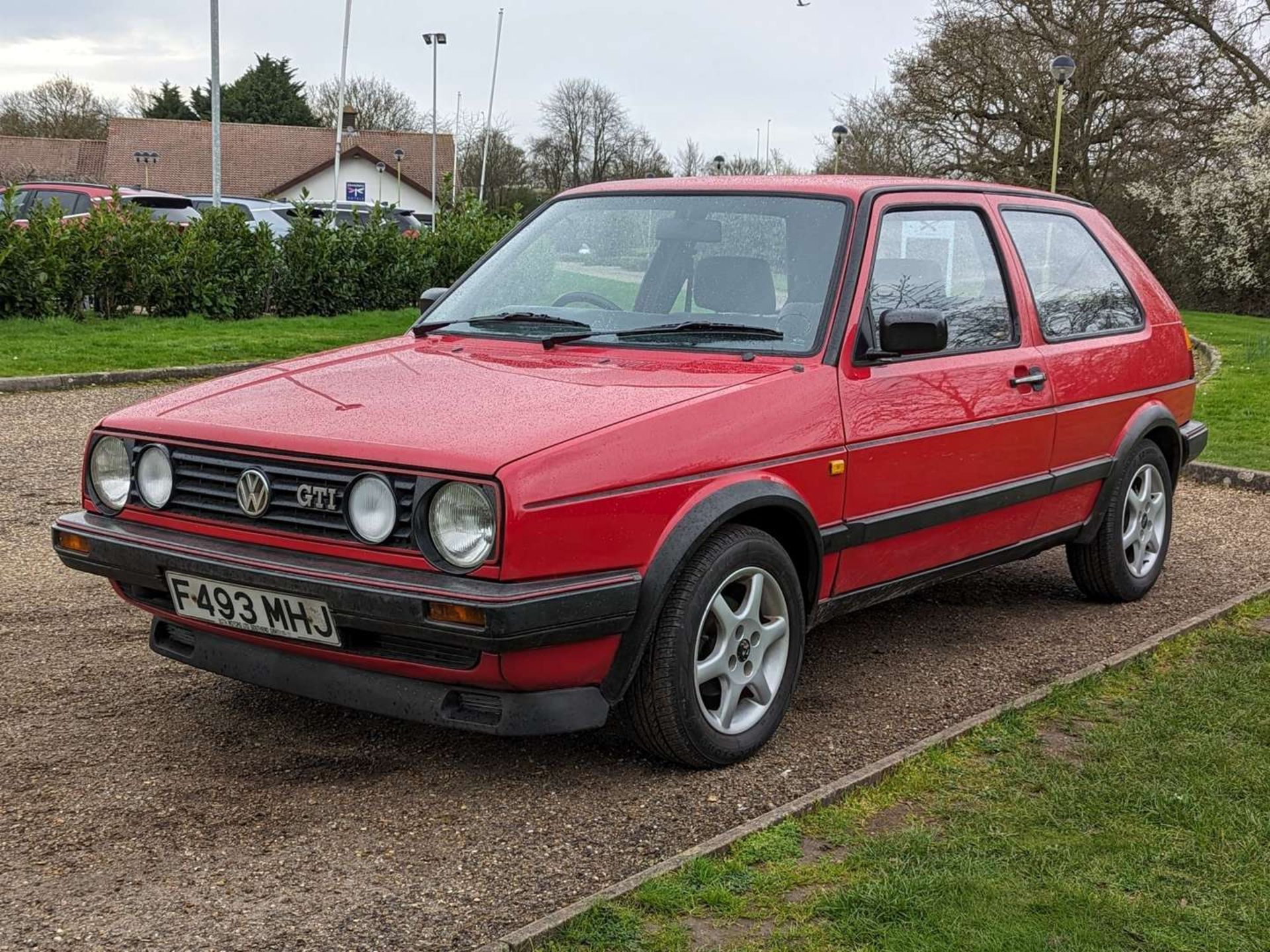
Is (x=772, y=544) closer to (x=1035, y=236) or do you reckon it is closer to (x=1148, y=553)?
(x=1035, y=236)

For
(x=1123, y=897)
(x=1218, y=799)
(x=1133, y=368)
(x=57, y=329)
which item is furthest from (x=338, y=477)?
(x=57, y=329)

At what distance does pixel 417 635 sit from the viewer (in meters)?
3.68

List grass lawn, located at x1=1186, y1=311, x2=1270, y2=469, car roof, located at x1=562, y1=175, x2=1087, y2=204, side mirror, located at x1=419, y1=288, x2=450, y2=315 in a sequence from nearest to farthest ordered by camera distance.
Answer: car roof, located at x1=562, y1=175, x2=1087, y2=204 → side mirror, located at x1=419, y1=288, x2=450, y2=315 → grass lawn, located at x1=1186, y1=311, x2=1270, y2=469

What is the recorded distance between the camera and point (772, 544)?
14.2 feet

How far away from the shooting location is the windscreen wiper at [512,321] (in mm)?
5004

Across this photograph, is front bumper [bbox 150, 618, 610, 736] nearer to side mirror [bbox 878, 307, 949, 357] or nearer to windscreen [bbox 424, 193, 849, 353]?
windscreen [bbox 424, 193, 849, 353]

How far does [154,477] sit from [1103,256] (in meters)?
4.31

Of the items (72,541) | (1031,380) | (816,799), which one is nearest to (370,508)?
(72,541)

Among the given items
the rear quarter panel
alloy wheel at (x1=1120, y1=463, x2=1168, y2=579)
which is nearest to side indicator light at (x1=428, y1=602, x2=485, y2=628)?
the rear quarter panel

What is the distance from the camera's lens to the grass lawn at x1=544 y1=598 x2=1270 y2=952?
3215 mm

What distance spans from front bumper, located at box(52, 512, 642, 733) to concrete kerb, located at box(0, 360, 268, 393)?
7.77 metres

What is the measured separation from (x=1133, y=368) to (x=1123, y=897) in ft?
11.2

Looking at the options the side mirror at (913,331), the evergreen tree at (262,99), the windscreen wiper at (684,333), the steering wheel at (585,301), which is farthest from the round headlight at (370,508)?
the evergreen tree at (262,99)

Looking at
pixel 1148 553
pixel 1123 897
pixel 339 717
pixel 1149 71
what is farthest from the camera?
pixel 1149 71
